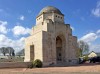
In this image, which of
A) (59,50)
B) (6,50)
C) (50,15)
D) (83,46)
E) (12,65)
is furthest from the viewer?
(6,50)

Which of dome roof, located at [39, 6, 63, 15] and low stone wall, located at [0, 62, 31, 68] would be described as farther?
dome roof, located at [39, 6, 63, 15]

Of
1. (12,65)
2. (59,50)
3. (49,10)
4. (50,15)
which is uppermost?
(49,10)

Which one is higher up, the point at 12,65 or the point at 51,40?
the point at 51,40

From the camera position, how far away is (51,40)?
35.8 m

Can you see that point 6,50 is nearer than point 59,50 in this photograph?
No

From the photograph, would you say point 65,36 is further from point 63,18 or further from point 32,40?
point 32,40

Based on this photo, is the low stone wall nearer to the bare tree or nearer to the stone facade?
the stone facade

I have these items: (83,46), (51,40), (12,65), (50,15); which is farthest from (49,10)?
(83,46)

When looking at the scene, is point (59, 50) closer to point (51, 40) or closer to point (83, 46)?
point (51, 40)

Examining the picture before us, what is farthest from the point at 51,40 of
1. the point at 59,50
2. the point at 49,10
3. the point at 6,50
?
the point at 6,50

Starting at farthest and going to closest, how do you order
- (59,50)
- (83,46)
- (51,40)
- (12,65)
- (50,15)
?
(83,46) < (59,50) < (50,15) < (51,40) < (12,65)

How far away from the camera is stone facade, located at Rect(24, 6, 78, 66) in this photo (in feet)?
114

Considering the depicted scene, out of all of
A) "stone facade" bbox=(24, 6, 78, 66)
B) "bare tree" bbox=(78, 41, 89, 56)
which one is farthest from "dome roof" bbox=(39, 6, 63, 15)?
"bare tree" bbox=(78, 41, 89, 56)

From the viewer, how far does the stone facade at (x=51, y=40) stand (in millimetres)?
34781
